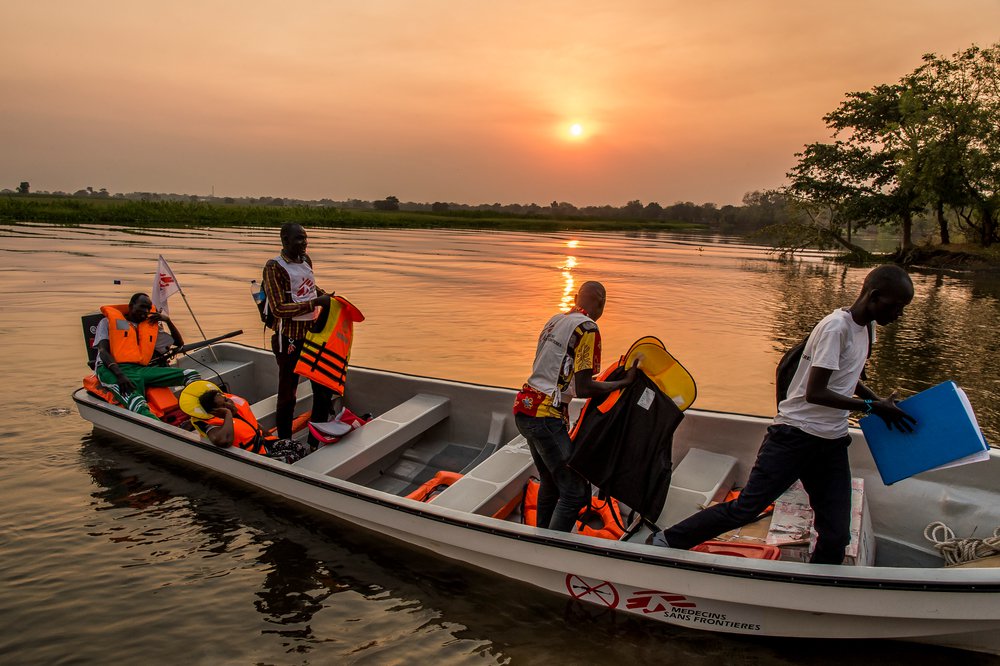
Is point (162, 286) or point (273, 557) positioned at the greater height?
point (162, 286)

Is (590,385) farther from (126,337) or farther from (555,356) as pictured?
(126,337)

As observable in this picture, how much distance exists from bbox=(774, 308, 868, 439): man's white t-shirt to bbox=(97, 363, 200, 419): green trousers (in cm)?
562

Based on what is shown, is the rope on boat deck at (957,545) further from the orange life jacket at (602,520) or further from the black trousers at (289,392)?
the black trousers at (289,392)

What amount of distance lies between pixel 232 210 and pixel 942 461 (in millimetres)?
68144

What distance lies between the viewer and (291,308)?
17.7 feet

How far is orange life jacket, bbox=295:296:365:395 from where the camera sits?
5.58m

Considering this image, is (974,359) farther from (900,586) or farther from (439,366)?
(900,586)

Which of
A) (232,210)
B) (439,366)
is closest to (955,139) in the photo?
(439,366)

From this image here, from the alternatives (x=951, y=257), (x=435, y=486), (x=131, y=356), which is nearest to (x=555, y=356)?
(x=435, y=486)

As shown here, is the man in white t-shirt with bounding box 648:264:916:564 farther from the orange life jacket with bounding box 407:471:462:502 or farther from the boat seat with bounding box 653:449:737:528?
the orange life jacket with bounding box 407:471:462:502

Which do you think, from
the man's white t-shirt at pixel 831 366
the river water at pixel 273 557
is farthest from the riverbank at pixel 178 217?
the man's white t-shirt at pixel 831 366

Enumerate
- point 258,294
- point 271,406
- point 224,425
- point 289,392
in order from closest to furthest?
point 224,425 < point 289,392 < point 258,294 < point 271,406

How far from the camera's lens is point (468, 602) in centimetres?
430

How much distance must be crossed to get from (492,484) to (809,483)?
2284 millimetres
